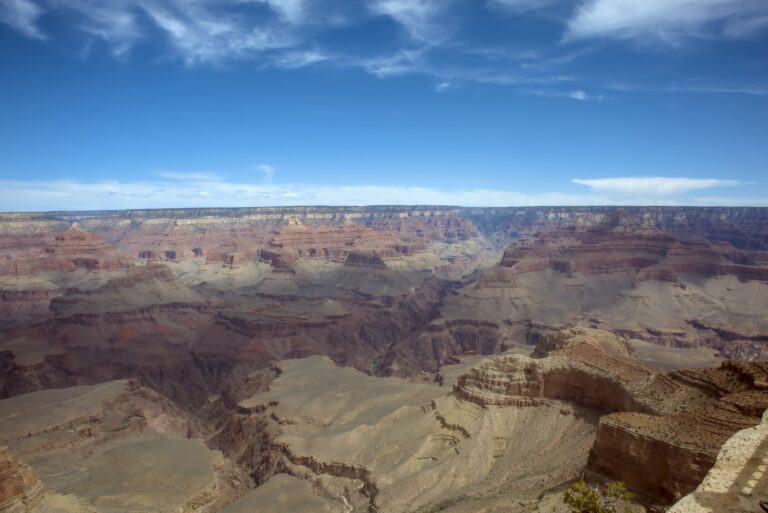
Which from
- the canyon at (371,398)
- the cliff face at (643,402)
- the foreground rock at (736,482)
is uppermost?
the foreground rock at (736,482)

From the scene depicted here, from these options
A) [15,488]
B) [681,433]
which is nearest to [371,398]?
[15,488]

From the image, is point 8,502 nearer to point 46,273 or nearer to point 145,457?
point 145,457

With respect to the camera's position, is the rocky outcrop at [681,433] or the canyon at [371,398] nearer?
the rocky outcrop at [681,433]

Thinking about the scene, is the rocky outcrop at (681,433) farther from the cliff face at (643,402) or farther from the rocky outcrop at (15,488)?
the rocky outcrop at (15,488)

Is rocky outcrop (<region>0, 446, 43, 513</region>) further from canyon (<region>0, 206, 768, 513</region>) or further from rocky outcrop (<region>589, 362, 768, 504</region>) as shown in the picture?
rocky outcrop (<region>589, 362, 768, 504</region>)

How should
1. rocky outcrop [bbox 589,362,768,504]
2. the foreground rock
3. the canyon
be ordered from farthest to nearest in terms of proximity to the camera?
the canyon < rocky outcrop [bbox 589,362,768,504] < the foreground rock

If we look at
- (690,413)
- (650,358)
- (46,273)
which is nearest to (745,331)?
(650,358)

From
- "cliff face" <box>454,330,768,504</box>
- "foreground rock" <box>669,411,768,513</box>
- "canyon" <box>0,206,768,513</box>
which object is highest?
"foreground rock" <box>669,411,768,513</box>

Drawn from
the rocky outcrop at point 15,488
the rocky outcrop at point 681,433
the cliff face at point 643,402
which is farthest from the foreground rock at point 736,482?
the rocky outcrop at point 15,488

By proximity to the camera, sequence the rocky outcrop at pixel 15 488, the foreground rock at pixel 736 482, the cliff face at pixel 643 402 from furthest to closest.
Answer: the rocky outcrop at pixel 15 488 → the cliff face at pixel 643 402 → the foreground rock at pixel 736 482

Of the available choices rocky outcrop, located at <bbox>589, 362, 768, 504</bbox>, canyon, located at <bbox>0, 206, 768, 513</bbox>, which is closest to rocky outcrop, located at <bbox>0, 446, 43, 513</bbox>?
canyon, located at <bbox>0, 206, 768, 513</bbox>
